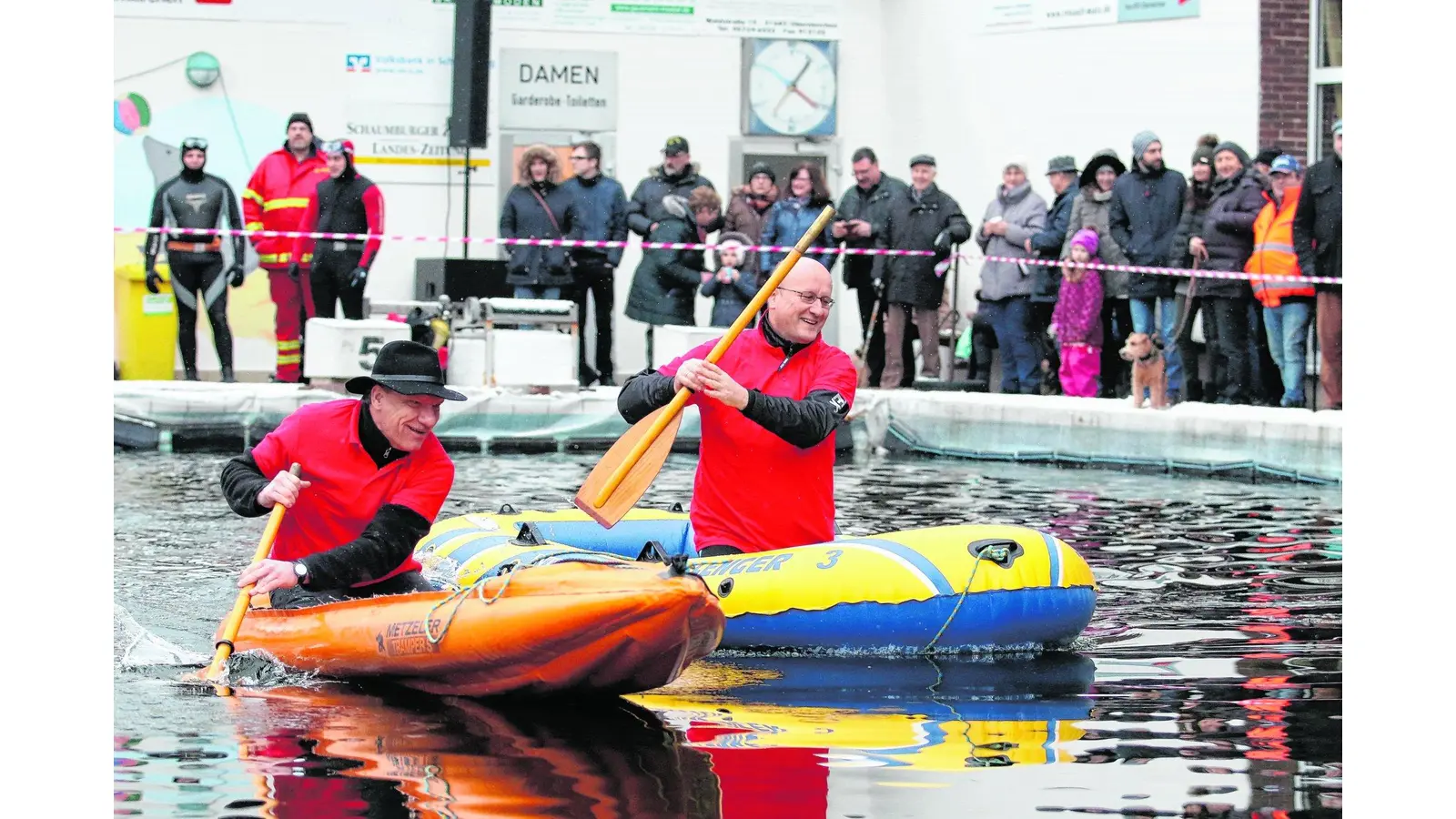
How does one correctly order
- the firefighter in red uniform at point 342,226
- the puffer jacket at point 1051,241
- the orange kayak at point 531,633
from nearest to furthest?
1. the orange kayak at point 531,633
2. the puffer jacket at point 1051,241
3. the firefighter in red uniform at point 342,226

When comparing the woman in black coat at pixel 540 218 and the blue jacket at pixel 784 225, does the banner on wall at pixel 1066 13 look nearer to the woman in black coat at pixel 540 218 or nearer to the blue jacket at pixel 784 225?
the blue jacket at pixel 784 225

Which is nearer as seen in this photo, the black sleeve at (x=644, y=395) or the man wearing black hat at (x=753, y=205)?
the black sleeve at (x=644, y=395)

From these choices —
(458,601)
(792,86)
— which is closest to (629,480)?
(458,601)

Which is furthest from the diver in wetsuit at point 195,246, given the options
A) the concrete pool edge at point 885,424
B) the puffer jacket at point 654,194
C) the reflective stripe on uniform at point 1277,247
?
the reflective stripe on uniform at point 1277,247

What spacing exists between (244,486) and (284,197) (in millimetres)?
10038

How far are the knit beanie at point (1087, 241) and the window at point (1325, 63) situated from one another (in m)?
2.93

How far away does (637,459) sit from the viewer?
7992mm

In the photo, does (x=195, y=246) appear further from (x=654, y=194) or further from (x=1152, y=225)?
(x=1152, y=225)

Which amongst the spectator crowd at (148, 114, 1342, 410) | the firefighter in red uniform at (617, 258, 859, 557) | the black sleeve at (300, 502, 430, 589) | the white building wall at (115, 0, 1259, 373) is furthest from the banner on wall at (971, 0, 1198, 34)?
the black sleeve at (300, 502, 430, 589)

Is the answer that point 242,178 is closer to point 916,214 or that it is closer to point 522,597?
point 916,214

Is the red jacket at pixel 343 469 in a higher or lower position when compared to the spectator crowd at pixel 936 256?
lower

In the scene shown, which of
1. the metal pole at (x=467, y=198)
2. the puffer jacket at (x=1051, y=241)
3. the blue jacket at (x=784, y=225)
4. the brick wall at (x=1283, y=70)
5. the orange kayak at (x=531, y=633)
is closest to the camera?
the orange kayak at (x=531, y=633)

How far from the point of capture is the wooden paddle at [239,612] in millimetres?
7133

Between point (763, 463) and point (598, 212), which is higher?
point (598, 212)
